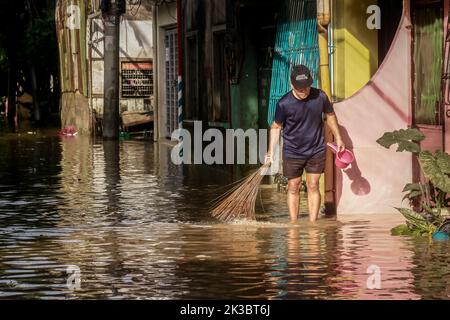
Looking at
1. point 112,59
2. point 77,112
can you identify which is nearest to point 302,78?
point 112,59

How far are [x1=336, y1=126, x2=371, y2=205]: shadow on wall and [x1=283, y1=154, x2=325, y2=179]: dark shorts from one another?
58 centimetres

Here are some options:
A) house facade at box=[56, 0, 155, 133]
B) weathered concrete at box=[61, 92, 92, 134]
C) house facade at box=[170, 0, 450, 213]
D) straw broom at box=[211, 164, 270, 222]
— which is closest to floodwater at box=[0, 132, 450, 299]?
straw broom at box=[211, 164, 270, 222]

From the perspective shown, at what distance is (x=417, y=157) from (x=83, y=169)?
417 inches

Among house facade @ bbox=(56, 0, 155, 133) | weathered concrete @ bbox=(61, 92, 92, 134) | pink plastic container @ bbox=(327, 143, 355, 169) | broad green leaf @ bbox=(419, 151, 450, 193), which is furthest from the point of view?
weathered concrete @ bbox=(61, 92, 92, 134)

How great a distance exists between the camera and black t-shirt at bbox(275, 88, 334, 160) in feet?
46.1

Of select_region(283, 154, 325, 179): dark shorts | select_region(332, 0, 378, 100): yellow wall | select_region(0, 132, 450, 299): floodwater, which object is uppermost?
select_region(332, 0, 378, 100): yellow wall

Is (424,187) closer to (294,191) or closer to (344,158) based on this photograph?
(344,158)

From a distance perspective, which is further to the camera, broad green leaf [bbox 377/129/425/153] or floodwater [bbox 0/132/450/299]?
broad green leaf [bbox 377/129/425/153]

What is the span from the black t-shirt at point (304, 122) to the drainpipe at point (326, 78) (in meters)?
0.71

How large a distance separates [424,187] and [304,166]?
1314mm

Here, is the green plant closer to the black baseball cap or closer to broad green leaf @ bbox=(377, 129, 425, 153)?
broad green leaf @ bbox=(377, 129, 425, 153)

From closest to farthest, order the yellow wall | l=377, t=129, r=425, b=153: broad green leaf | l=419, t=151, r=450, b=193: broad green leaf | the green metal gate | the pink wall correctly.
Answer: l=419, t=151, r=450, b=193: broad green leaf < l=377, t=129, r=425, b=153: broad green leaf < the pink wall < the yellow wall < the green metal gate

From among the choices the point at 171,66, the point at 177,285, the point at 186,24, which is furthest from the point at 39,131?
the point at 177,285

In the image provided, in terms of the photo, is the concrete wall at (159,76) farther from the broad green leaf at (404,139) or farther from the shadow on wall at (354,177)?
the broad green leaf at (404,139)
